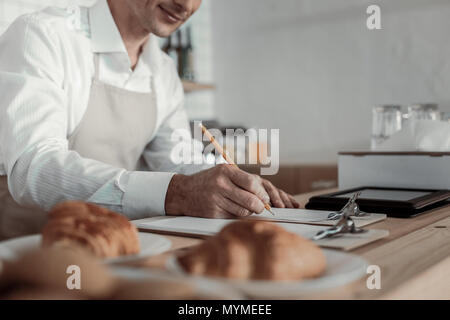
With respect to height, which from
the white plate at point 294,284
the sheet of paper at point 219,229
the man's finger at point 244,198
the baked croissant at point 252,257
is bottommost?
the sheet of paper at point 219,229

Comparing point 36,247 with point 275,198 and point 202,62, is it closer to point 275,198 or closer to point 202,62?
point 275,198

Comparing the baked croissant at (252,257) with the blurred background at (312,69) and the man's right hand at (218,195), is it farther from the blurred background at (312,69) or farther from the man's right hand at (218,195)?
the blurred background at (312,69)

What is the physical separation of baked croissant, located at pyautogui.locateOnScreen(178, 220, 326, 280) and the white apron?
1.17m

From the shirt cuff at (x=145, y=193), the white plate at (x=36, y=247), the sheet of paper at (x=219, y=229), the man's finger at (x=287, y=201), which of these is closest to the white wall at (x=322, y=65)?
the man's finger at (x=287, y=201)

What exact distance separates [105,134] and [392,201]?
0.95 m

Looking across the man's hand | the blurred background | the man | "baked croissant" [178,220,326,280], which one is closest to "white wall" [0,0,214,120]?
the blurred background

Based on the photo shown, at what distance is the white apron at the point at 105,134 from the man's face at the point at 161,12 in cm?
20

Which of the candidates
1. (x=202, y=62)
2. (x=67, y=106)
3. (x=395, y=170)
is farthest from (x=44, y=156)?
(x=202, y=62)

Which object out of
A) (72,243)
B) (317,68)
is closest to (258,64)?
(317,68)

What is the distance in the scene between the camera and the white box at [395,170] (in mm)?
1328

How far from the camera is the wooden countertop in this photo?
50 cm

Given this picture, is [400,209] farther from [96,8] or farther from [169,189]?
[96,8]

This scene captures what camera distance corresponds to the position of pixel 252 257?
0.46 meters

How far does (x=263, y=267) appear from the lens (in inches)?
17.9
